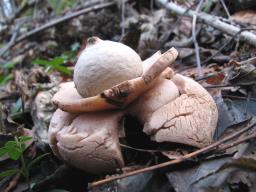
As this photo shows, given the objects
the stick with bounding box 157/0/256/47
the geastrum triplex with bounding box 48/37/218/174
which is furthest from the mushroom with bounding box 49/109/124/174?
the stick with bounding box 157/0/256/47

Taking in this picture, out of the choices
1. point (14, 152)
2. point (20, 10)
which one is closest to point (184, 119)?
point (14, 152)

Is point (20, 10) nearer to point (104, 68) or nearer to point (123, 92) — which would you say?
point (104, 68)

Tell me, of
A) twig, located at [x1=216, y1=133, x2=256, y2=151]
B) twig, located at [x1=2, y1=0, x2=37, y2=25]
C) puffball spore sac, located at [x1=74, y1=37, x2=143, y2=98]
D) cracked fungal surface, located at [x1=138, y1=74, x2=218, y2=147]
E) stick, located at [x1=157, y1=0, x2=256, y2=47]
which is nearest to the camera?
twig, located at [x1=216, y1=133, x2=256, y2=151]

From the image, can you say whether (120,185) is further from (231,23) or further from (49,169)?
(231,23)

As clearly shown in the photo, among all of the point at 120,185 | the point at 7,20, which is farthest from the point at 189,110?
the point at 7,20

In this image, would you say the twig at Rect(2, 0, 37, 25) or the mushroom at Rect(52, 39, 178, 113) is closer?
the mushroom at Rect(52, 39, 178, 113)

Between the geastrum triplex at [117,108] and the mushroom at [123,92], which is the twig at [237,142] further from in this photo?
the mushroom at [123,92]

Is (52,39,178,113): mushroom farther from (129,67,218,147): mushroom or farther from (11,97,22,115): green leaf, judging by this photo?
(11,97,22,115): green leaf

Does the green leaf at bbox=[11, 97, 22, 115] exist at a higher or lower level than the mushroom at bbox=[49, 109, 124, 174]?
lower
